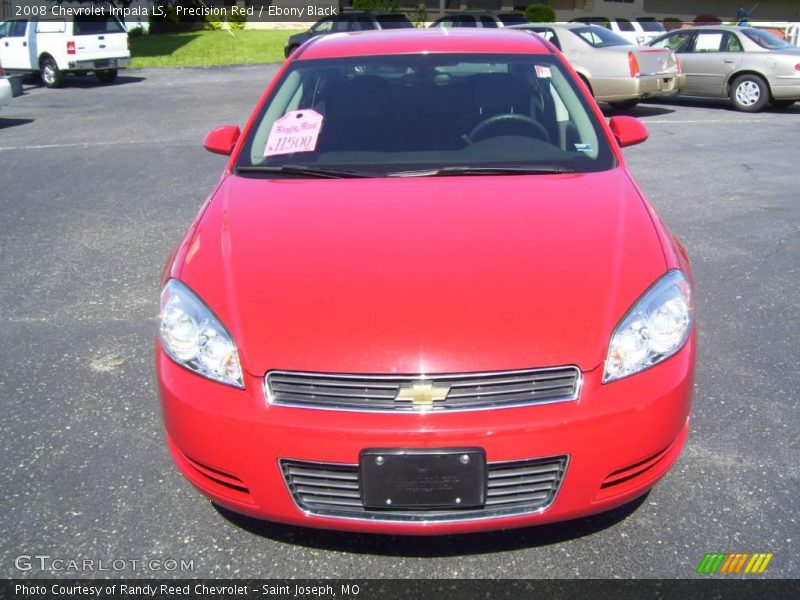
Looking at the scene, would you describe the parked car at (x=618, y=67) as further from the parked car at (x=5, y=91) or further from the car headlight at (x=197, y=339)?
the car headlight at (x=197, y=339)

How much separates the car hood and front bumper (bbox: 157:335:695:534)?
137 mm

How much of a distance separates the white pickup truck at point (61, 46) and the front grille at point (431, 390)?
1872 centimetres

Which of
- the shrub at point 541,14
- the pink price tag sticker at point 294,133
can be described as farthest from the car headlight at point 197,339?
the shrub at point 541,14

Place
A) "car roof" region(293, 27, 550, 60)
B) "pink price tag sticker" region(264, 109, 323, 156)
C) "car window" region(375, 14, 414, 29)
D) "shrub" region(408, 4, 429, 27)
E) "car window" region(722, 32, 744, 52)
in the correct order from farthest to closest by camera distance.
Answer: "shrub" region(408, 4, 429, 27) → "car window" region(375, 14, 414, 29) → "car window" region(722, 32, 744, 52) → "car roof" region(293, 27, 550, 60) → "pink price tag sticker" region(264, 109, 323, 156)

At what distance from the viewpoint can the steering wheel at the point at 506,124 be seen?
3596 millimetres

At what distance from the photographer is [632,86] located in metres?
12.4

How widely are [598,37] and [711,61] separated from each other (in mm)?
2092

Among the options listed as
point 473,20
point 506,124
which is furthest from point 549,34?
point 506,124

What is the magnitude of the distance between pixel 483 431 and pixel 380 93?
2.07 m

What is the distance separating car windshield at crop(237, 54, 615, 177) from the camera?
342cm

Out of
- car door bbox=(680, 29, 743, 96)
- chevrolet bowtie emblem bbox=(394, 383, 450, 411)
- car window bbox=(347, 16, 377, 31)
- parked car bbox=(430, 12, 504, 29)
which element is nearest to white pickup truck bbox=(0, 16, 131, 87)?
car window bbox=(347, 16, 377, 31)

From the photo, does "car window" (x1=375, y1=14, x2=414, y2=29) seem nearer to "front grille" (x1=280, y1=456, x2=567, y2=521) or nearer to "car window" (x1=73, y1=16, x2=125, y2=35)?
"car window" (x1=73, y1=16, x2=125, y2=35)
